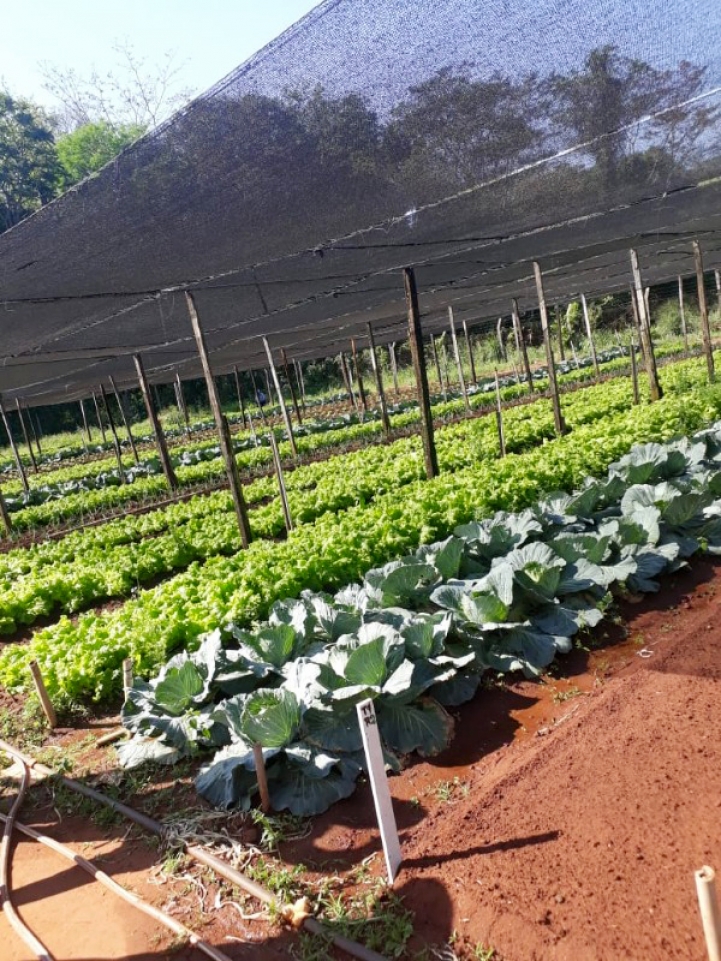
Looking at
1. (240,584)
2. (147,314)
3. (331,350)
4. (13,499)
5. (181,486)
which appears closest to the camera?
(240,584)

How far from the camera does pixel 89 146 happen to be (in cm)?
4031

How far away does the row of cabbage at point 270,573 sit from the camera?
471 centimetres

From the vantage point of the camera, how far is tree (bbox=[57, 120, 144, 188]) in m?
38.8

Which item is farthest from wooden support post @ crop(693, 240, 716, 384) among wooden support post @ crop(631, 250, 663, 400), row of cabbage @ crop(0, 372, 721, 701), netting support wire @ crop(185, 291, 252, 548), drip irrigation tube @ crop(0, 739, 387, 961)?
drip irrigation tube @ crop(0, 739, 387, 961)

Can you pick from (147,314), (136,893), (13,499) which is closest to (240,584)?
(136,893)

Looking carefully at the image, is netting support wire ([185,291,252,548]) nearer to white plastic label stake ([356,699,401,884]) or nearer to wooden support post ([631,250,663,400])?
white plastic label stake ([356,699,401,884])

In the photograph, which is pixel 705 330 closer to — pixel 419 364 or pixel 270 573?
pixel 419 364

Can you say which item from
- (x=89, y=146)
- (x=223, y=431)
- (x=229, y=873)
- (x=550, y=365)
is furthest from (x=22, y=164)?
(x=229, y=873)

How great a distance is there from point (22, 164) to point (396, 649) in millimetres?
45894

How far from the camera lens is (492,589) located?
14.4ft

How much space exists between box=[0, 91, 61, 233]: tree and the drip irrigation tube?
42.7m

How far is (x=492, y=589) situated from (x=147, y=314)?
253 inches

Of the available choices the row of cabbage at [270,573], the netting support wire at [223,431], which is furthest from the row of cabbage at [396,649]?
the netting support wire at [223,431]

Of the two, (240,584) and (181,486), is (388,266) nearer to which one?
(240,584)
